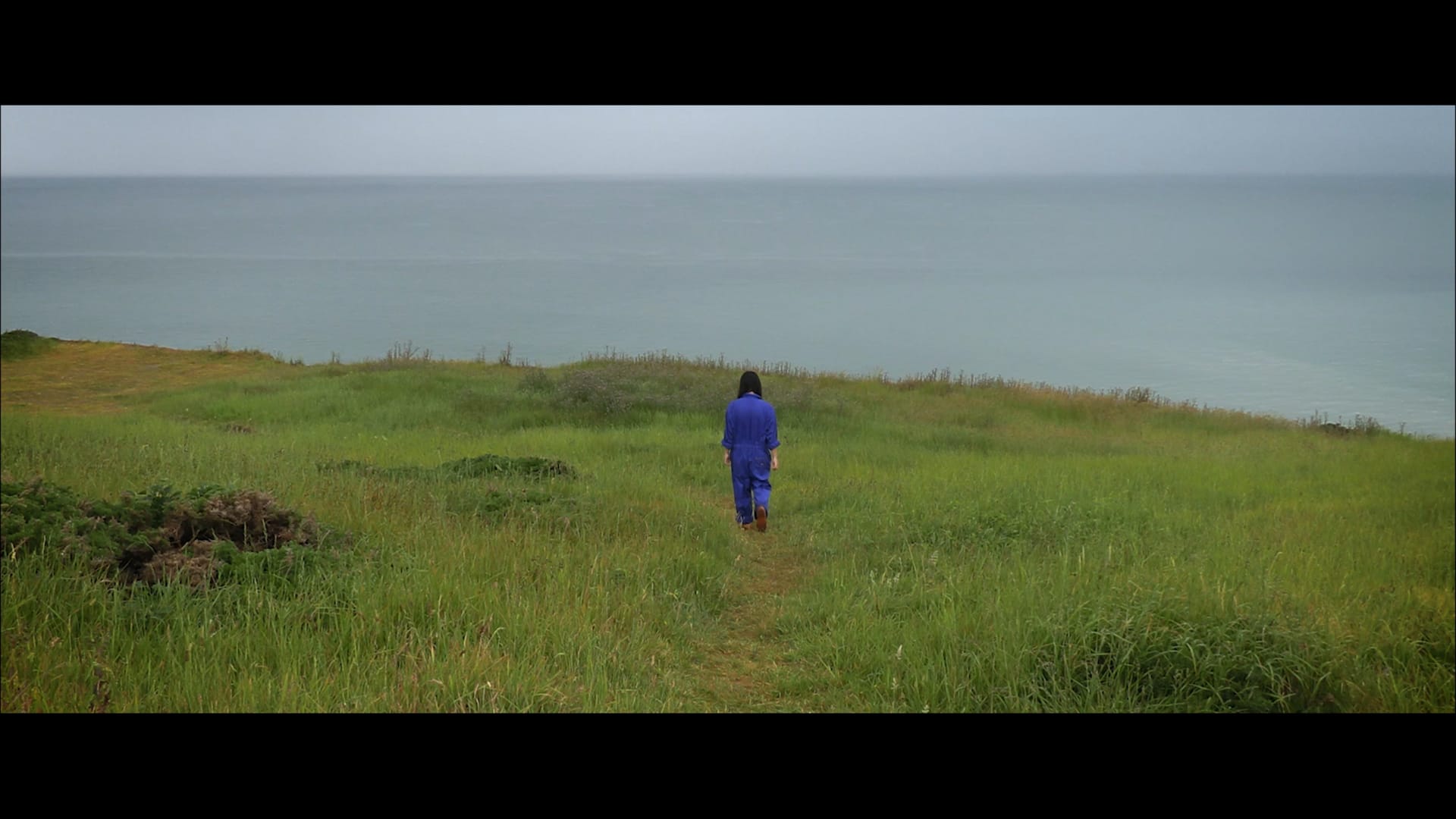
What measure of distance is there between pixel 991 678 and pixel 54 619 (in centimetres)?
591

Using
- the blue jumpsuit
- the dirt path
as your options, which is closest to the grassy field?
the dirt path

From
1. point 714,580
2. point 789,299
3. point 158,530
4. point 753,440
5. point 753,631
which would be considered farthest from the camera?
point 789,299

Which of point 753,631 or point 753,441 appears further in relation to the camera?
point 753,441

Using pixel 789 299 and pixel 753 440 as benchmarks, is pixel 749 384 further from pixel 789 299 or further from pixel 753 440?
pixel 789 299

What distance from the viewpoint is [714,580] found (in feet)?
26.4

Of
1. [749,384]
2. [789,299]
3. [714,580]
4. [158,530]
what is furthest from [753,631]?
[789,299]

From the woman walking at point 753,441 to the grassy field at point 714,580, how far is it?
0.44 metres

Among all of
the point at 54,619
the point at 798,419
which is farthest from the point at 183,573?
the point at 798,419

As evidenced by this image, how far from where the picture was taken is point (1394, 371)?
114ft

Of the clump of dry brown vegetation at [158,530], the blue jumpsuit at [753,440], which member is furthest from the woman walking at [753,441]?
the clump of dry brown vegetation at [158,530]

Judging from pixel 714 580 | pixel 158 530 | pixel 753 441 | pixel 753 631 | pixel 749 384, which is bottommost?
pixel 753 631

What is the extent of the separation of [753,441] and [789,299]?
46.9 meters

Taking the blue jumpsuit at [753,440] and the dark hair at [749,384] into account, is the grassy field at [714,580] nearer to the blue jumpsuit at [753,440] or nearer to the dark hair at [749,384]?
the blue jumpsuit at [753,440]

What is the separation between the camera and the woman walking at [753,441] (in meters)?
10.1
